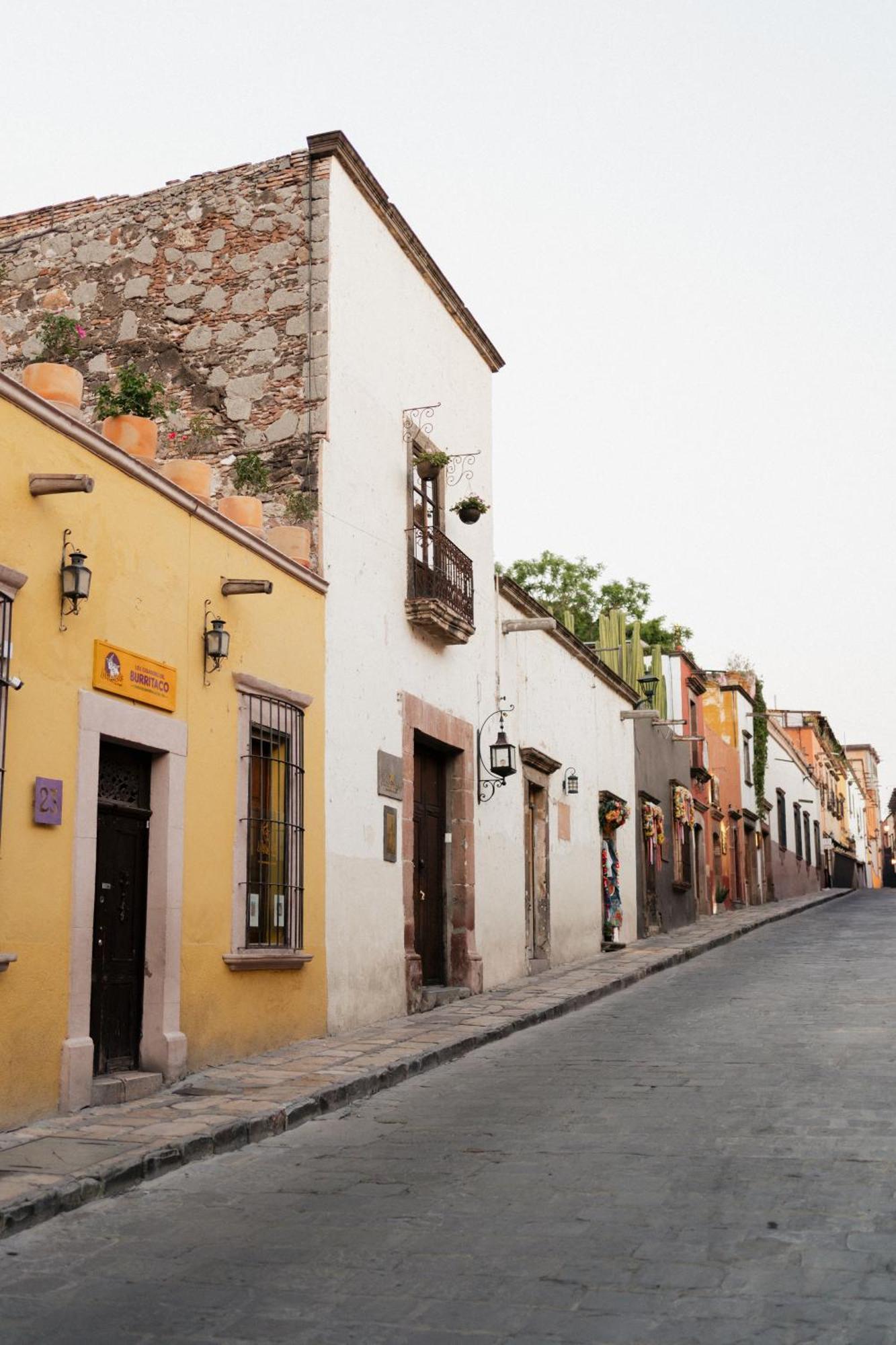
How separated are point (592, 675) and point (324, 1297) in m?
17.5

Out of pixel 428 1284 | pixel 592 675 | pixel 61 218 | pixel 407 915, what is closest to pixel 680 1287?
pixel 428 1284

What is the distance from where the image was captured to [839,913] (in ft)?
102

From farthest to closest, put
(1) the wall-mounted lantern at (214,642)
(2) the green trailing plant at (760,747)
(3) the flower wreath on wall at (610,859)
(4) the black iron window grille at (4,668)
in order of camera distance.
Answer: (2) the green trailing plant at (760,747) → (3) the flower wreath on wall at (610,859) → (1) the wall-mounted lantern at (214,642) → (4) the black iron window grille at (4,668)

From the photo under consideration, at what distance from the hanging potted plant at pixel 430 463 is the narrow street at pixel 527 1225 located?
6.92 metres

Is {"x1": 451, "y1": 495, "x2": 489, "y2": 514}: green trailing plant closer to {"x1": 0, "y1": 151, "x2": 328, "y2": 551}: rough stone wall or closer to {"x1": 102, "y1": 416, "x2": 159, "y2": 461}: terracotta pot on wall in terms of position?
{"x1": 0, "y1": 151, "x2": 328, "y2": 551}: rough stone wall

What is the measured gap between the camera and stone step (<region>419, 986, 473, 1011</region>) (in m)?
13.3

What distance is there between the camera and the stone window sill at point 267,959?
985 centimetres

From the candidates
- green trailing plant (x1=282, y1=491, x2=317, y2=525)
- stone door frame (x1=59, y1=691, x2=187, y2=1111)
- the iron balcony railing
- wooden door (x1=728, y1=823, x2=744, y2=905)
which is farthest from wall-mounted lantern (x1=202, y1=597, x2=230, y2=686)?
wooden door (x1=728, y1=823, x2=744, y2=905)

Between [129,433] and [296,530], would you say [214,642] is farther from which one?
[296,530]

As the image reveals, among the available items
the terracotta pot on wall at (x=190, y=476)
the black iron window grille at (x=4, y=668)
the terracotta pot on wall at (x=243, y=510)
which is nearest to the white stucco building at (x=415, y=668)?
the terracotta pot on wall at (x=243, y=510)

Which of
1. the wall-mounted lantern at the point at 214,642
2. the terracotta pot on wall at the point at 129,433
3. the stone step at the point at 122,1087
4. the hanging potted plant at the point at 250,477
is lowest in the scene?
the stone step at the point at 122,1087

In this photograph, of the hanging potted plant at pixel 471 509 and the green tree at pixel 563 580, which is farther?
the green tree at pixel 563 580

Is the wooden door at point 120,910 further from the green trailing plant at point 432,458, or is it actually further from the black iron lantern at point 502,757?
the black iron lantern at point 502,757

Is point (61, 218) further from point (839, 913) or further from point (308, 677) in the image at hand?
point (839, 913)
